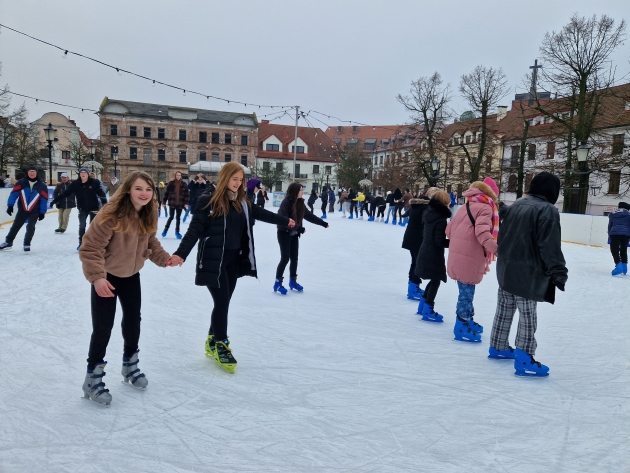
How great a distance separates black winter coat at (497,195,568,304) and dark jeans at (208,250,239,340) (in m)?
1.86

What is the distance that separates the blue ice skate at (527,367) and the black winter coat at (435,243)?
1315mm

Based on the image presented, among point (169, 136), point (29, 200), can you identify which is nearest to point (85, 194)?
point (29, 200)

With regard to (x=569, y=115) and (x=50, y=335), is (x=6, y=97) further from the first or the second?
(x=569, y=115)

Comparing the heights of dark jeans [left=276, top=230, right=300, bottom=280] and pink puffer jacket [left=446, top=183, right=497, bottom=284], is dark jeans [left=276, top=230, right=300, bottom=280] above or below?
below

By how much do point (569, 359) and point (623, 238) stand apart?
5782mm

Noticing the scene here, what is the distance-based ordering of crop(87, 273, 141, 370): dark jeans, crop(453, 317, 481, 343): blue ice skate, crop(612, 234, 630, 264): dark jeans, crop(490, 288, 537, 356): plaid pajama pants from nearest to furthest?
crop(87, 273, 141, 370): dark jeans, crop(490, 288, 537, 356): plaid pajama pants, crop(453, 317, 481, 343): blue ice skate, crop(612, 234, 630, 264): dark jeans

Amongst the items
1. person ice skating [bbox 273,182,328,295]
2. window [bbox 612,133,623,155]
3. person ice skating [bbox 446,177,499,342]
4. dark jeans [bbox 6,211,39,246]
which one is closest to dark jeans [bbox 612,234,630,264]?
person ice skating [bbox 446,177,499,342]

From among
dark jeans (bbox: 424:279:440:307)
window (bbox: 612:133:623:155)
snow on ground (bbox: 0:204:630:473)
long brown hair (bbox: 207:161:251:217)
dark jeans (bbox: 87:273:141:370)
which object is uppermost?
window (bbox: 612:133:623:155)

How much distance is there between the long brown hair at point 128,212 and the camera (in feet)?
8.64

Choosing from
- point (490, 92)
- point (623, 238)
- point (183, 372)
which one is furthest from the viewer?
point (490, 92)

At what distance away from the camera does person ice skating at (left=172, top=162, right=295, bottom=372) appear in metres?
3.18

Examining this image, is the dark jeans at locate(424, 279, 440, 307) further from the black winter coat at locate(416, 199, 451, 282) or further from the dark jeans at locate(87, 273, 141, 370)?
the dark jeans at locate(87, 273, 141, 370)

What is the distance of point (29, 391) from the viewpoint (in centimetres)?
288

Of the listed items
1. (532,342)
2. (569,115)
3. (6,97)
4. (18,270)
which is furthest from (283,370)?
(6,97)
